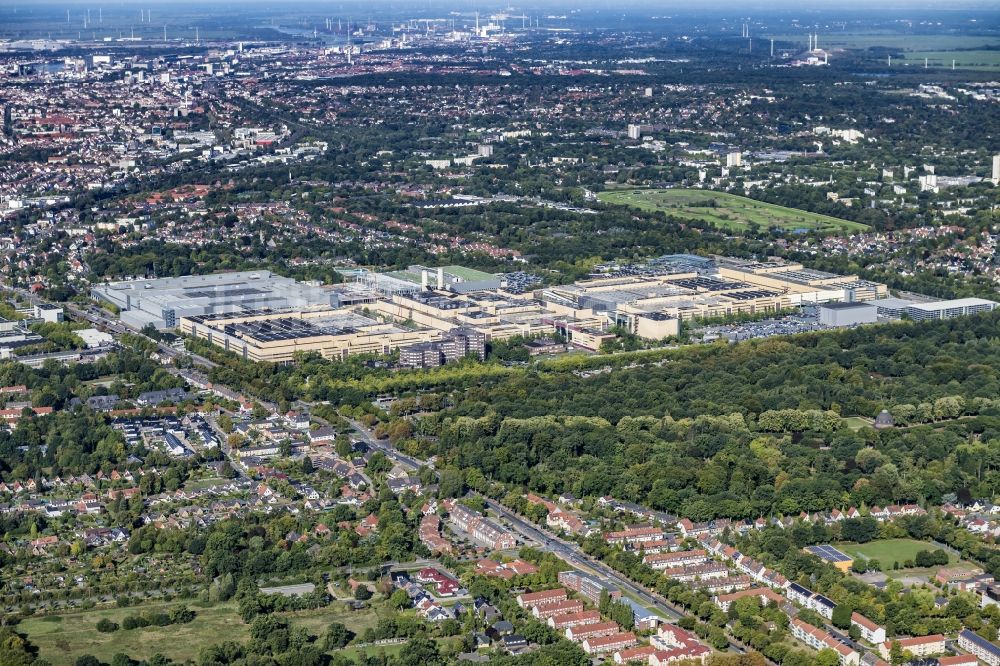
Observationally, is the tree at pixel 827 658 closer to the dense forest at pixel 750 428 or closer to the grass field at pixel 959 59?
the dense forest at pixel 750 428

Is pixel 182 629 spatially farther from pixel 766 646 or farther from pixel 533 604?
pixel 766 646

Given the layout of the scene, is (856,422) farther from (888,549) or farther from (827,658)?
(827,658)

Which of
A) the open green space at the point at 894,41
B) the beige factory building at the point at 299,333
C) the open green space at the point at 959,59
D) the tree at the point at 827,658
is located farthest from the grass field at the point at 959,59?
the tree at the point at 827,658

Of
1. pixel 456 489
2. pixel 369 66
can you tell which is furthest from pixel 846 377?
pixel 369 66

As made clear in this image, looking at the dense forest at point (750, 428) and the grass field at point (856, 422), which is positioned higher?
the dense forest at point (750, 428)

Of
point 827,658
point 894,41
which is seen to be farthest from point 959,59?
point 827,658
